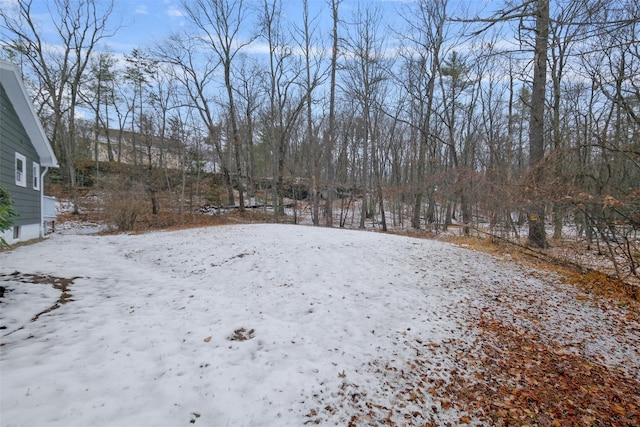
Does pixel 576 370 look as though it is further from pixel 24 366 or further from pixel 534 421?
pixel 24 366

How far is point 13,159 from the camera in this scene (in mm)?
8500

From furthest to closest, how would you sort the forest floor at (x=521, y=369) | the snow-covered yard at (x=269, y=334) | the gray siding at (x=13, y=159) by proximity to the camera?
1. the gray siding at (x=13, y=159)
2. the forest floor at (x=521, y=369)
3. the snow-covered yard at (x=269, y=334)

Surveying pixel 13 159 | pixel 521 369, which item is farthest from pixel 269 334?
pixel 13 159

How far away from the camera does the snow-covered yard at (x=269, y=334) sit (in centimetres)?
222

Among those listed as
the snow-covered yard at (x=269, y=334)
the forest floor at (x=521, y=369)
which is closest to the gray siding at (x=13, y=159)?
the snow-covered yard at (x=269, y=334)

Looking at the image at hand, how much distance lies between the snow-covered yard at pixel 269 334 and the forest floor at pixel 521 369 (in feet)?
0.07

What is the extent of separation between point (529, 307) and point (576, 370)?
145 cm

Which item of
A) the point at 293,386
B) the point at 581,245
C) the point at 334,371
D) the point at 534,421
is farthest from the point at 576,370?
the point at 581,245

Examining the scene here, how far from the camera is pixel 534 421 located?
2.29 meters

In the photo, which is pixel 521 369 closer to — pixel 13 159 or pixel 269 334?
pixel 269 334

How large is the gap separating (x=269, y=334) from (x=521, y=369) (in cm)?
270

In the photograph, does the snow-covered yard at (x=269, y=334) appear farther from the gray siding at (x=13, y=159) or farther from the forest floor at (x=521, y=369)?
the gray siding at (x=13, y=159)

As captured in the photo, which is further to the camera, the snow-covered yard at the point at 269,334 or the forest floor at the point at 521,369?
the forest floor at the point at 521,369

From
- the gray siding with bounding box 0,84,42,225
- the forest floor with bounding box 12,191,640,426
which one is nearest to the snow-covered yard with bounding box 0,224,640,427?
the forest floor with bounding box 12,191,640,426
